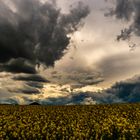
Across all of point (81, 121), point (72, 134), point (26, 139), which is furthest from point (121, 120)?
point (26, 139)

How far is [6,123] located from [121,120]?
11409 mm

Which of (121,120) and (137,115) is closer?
(121,120)

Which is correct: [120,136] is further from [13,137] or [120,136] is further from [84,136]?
[13,137]

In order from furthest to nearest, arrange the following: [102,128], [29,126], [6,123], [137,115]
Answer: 1. [137,115]
2. [6,123]
3. [29,126]
4. [102,128]

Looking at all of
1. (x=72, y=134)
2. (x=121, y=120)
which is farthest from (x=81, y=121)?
(x=72, y=134)

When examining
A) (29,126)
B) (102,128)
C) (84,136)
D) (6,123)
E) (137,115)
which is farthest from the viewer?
(137,115)

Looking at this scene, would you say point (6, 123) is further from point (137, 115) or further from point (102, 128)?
point (137, 115)

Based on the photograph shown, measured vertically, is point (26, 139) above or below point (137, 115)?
below

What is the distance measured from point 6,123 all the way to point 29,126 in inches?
150

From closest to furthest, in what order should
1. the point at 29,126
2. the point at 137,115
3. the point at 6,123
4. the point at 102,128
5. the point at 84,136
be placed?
1. the point at 84,136
2. the point at 102,128
3. the point at 29,126
4. the point at 6,123
5. the point at 137,115

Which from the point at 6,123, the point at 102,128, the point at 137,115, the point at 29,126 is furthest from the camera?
the point at 137,115

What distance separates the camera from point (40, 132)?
36.0 meters

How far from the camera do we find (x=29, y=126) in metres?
39.1

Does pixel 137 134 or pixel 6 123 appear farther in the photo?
pixel 6 123
